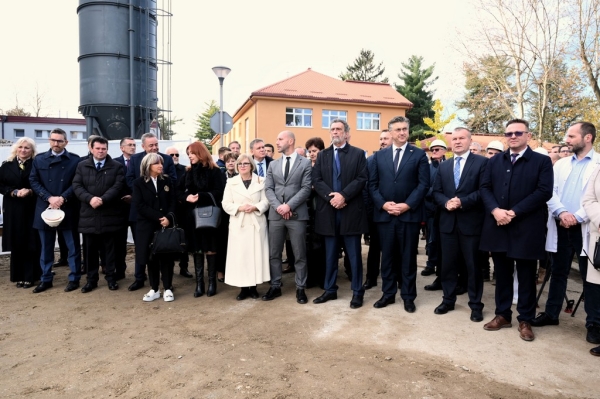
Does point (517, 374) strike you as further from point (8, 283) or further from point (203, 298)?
point (8, 283)

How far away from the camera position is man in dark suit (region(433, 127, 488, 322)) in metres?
4.35

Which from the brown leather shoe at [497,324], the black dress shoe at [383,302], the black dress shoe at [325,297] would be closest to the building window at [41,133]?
the black dress shoe at [325,297]

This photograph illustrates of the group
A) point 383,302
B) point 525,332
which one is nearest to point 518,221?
point 525,332

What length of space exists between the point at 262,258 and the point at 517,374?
9.80 ft

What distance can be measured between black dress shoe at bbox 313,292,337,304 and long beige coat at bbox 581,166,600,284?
2633 millimetres

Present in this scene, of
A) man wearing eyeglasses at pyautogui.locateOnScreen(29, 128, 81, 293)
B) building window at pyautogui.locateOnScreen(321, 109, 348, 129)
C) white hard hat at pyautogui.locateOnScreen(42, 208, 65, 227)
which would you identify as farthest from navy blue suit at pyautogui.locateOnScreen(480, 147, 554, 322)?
building window at pyautogui.locateOnScreen(321, 109, 348, 129)

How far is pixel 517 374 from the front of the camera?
3.16 meters

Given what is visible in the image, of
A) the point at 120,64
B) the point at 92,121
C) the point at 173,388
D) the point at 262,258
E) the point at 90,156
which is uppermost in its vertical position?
the point at 120,64

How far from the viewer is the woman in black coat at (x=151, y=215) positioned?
5137mm

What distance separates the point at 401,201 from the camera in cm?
466

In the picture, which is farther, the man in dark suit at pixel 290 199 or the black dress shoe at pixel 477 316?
the man in dark suit at pixel 290 199

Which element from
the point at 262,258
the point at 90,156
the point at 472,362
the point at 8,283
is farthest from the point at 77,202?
the point at 472,362

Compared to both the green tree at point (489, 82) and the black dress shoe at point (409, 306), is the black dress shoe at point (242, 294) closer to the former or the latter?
the black dress shoe at point (409, 306)

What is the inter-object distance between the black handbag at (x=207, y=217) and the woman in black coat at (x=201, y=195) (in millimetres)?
176
